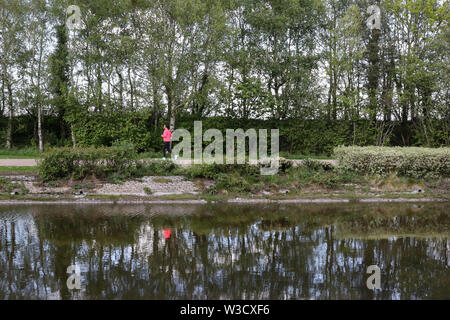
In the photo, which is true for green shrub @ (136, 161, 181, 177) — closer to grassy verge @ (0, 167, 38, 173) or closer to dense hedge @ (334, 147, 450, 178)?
grassy verge @ (0, 167, 38, 173)

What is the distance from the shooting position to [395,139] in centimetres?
2420

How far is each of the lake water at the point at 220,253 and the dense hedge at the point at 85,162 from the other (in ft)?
8.02

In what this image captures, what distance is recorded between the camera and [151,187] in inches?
525

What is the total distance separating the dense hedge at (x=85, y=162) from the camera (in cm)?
1317

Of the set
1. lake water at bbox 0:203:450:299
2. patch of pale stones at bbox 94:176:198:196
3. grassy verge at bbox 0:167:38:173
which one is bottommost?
lake water at bbox 0:203:450:299

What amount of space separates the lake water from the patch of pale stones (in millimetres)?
1784

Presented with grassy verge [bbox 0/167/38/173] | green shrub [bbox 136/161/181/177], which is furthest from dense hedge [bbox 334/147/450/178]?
grassy verge [bbox 0/167/38/173]

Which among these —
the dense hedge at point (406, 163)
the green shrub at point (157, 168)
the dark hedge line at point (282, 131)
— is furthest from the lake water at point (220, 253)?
the dark hedge line at point (282, 131)

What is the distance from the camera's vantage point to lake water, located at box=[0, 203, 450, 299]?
17.4 ft

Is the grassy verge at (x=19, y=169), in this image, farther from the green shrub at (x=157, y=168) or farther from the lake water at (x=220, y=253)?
the green shrub at (x=157, y=168)

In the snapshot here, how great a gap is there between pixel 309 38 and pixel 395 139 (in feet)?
31.5

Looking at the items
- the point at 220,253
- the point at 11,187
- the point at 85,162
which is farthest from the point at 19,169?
the point at 220,253

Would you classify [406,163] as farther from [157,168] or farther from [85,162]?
[85,162]

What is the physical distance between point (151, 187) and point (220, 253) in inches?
275
